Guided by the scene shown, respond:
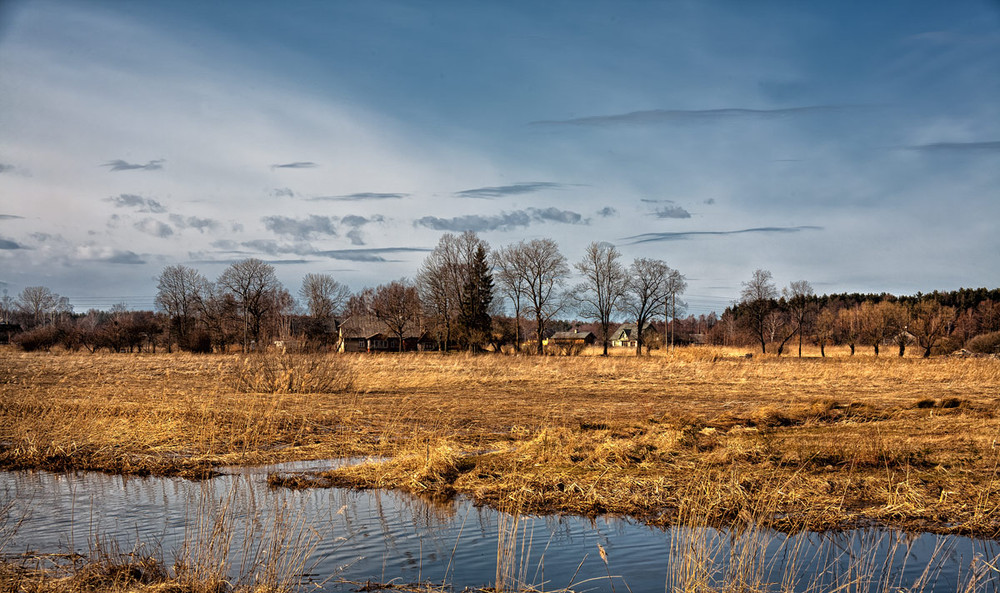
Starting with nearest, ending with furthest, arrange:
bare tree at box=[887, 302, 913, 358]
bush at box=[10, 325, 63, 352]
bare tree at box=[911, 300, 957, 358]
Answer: bare tree at box=[911, 300, 957, 358] < bare tree at box=[887, 302, 913, 358] < bush at box=[10, 325, 63, 352]

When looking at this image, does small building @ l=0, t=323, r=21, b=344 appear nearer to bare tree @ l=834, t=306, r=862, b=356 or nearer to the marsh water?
bare tree @ l=834, t=306, r=862, b=356

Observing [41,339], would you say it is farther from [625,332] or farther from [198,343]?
[625,332]

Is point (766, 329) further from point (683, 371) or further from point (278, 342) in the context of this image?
point (278, 342)

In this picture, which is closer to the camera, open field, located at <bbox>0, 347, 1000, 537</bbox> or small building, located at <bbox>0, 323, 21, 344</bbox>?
open field, located at <bbox>0, 347, 1000, 537</bbox>

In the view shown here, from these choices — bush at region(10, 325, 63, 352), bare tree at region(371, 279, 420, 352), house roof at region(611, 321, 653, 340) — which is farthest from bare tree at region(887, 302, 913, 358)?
bush at region(10, 325, 63, 352)

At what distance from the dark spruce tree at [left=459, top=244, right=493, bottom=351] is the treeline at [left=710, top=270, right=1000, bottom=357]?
2963 cm

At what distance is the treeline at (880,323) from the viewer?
58625 mm

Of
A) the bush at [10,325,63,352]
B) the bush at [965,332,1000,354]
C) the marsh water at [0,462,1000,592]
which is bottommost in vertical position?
the marsh water at [0,462,1000,592]

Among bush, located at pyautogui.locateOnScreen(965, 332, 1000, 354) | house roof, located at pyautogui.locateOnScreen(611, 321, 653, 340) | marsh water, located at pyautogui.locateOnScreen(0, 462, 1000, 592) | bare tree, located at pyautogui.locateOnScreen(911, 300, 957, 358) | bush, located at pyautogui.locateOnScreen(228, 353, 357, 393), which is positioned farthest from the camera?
house roof, located at pyautogui.locateOnScreen(611, 321, 653, 340)

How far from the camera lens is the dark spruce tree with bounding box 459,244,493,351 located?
7269cm

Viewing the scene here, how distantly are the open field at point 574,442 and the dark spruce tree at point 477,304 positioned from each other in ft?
144

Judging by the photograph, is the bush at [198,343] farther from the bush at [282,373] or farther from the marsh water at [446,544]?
the marsh water at [446,544]

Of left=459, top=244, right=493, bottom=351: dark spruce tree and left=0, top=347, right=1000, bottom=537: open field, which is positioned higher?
left=459, top=244, right=493, bottom=351: dark spruce tree

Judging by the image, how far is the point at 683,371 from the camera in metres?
39.6
